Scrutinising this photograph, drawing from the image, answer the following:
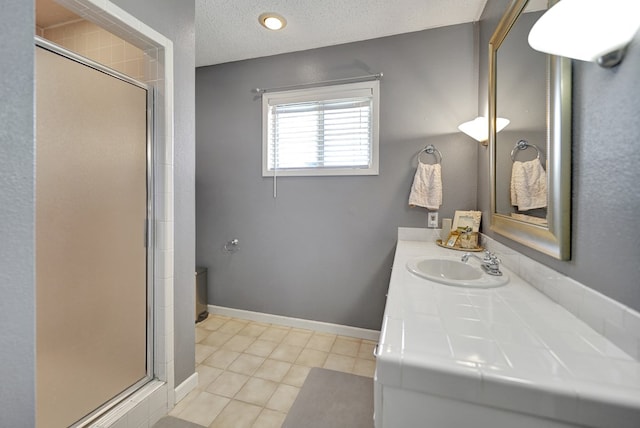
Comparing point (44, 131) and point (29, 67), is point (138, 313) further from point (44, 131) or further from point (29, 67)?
point (29, 67)

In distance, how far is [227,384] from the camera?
5.43ft

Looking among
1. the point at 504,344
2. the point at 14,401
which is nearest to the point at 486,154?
the point at 504,344

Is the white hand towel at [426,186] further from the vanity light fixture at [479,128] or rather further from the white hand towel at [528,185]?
the white hand towel at [528,185]

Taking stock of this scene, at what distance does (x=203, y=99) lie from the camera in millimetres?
2584

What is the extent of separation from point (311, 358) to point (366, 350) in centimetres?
45

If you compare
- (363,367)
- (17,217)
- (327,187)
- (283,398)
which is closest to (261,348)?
(283,398)

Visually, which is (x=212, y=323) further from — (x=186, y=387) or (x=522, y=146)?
(x=522, y=146)

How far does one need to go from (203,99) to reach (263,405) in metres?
2.67

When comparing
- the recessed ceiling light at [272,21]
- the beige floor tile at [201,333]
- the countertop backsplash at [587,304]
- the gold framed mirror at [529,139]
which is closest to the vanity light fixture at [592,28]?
the gold framed mirror at [529,139]

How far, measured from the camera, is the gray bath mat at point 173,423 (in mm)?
1329

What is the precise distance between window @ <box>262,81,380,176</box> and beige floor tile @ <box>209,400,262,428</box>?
5.67 feet

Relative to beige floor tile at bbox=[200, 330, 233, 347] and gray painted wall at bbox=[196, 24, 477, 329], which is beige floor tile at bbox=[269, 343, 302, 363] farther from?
beige floor tile at bbox=[200, 330, 233, 347]

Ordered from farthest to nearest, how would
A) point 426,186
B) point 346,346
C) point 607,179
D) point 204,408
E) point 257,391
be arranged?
point 346,346 → point 426,186 → point 257,391 → point 204,408 → point 607,179

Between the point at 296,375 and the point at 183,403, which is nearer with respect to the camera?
the point at 183,403
